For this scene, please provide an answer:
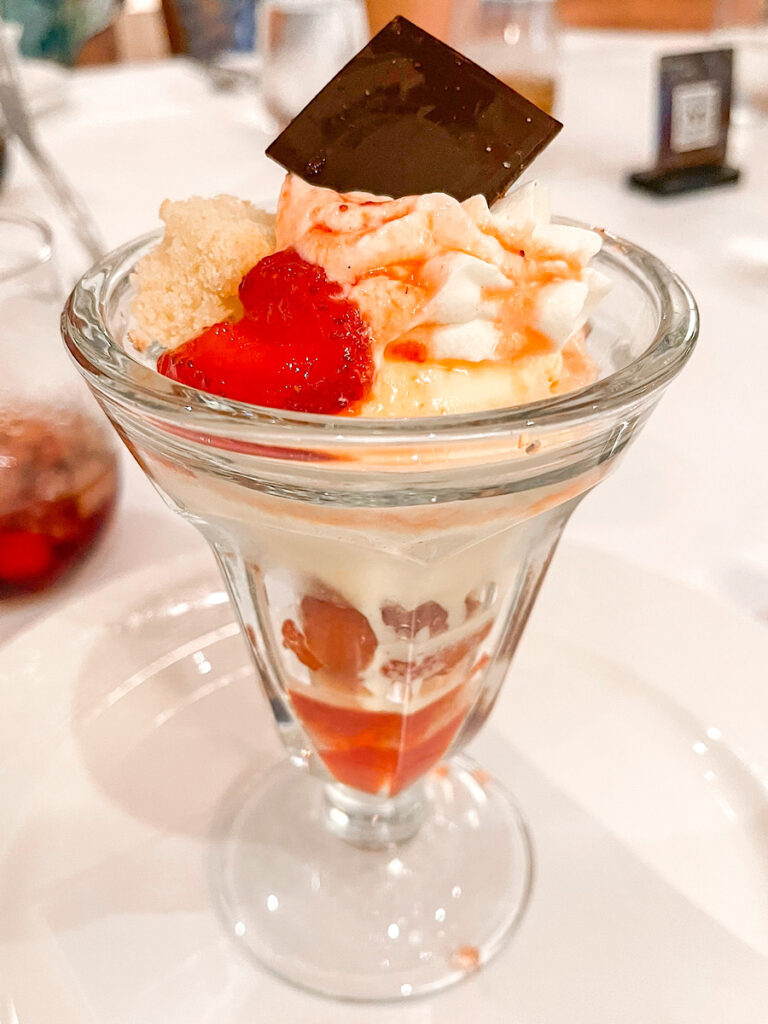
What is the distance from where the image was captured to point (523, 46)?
5.64 feet

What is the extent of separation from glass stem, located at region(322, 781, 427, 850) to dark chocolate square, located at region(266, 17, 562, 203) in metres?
0.53

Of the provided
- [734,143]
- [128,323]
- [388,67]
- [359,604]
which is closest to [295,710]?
[359,604]

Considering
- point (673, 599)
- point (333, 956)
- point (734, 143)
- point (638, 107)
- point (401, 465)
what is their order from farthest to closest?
point (638, 107)
point (734, 143)
point (673, 599)
point (333, 956)
point (401, 465)

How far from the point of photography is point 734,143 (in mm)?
2004

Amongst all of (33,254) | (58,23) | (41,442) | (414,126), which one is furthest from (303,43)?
(58,23)

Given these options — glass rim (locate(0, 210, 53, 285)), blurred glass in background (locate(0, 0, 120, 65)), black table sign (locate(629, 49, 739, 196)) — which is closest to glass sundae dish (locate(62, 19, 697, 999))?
glass rim (locate(0, 210, 53, 285))

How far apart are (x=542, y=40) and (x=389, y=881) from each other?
5.02ft

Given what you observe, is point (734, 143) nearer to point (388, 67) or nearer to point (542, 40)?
point (542, 40)

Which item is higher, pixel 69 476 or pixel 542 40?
pixel 542 40

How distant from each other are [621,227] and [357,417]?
1.33m

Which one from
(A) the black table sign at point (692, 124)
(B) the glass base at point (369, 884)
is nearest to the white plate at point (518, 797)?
(B) the glass base at point (369, 884)

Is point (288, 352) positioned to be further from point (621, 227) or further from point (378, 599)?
point (621, 227)

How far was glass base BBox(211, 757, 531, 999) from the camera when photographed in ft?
2.34

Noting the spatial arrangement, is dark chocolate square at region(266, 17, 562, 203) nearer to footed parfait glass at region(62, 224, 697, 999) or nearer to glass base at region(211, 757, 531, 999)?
footed parfait glass at region(62, 224, 697, 999)
